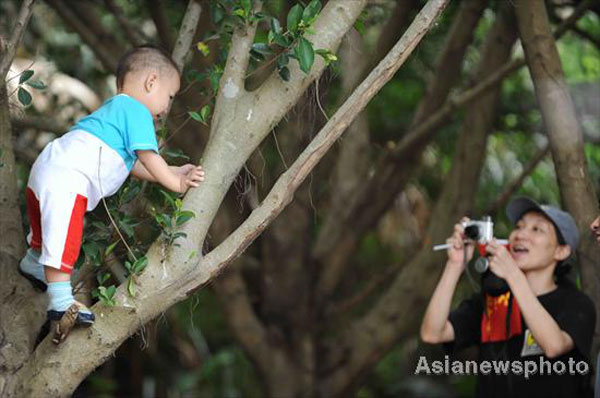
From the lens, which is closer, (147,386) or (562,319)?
(562,319)

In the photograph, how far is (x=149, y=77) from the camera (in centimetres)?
381

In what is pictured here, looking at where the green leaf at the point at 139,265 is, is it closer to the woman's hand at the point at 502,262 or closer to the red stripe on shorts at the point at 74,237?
the red stripe on shorts at the point at 74,237

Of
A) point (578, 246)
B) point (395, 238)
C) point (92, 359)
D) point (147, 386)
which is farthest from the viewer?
point (147, 386)

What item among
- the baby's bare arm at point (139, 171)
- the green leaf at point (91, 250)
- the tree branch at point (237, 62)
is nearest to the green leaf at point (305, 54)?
the tree branch at point (237, 62)

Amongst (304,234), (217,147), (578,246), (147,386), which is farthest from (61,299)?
(147,386)

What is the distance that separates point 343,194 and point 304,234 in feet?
1.53

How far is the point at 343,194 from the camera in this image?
7297mm

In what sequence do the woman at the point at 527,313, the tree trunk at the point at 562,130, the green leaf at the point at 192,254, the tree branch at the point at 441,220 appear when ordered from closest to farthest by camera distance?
the green leaf at the point at 192,254
the woman at the point at 527,313
the tree trunk at the point at 562,130
the tree branch at the point at 441,220

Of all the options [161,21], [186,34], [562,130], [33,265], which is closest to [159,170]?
[33,265]

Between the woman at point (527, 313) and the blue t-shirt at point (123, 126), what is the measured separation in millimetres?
1663

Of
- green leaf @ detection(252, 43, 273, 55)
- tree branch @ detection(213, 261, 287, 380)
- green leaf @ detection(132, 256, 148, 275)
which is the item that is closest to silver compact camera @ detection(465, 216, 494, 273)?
green leaf @ detection(252, 43, 273, 55)

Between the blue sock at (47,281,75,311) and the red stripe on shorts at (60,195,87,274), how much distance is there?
6 cm

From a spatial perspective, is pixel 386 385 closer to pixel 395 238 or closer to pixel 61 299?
pixel 395 238

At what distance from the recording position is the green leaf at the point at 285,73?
11.9ft
